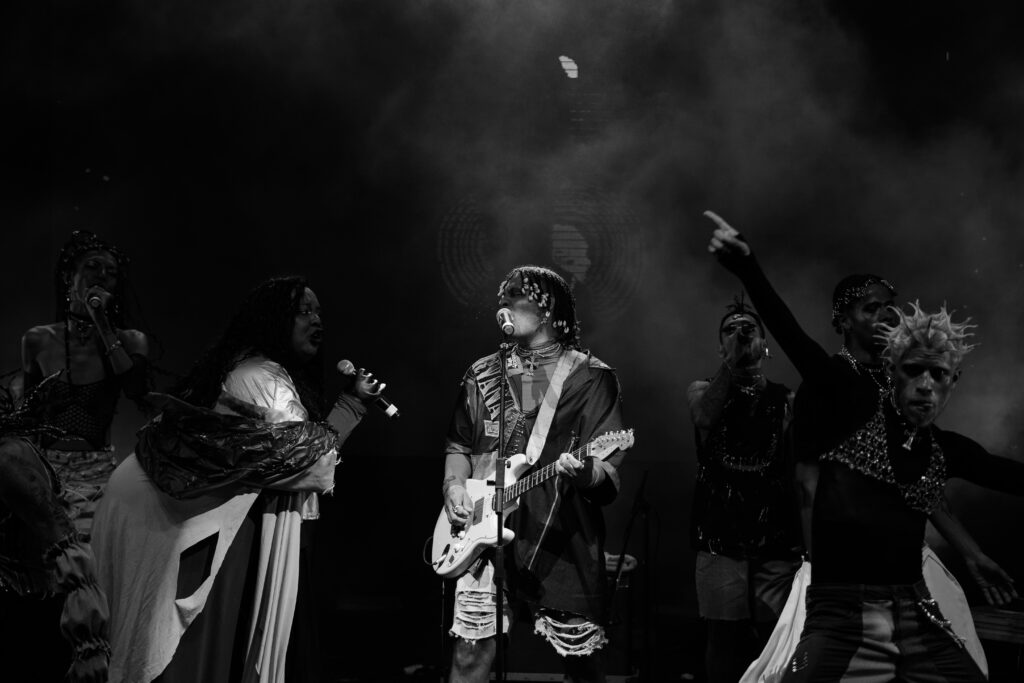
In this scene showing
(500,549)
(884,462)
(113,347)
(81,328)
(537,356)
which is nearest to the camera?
(884,462)

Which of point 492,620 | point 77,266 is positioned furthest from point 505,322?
point 77,266

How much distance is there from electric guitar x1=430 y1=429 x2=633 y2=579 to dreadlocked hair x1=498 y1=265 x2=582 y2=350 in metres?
0.61

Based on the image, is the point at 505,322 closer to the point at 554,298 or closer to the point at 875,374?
the point at 554,298

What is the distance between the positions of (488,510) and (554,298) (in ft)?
3.45

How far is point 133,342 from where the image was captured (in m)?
5.56

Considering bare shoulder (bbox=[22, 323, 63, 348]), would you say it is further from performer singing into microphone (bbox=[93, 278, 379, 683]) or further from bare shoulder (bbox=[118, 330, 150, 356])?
performer singing into microphone (bbox=[93, 278, 379, 683])

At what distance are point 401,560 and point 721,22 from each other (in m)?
4.55

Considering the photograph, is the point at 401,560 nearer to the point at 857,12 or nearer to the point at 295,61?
the point at 295,61

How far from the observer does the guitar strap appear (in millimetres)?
4265

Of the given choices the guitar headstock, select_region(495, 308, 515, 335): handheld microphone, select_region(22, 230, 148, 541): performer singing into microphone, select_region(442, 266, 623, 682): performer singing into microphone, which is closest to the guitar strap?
select_region(442, 266, 623, 682): performer singing into microphone

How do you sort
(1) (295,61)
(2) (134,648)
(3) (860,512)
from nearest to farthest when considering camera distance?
1. (3) (860,512)
2. (2) (134,648)
3. (1) (295,61)

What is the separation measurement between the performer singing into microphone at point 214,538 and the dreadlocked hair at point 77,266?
1522 millimetres

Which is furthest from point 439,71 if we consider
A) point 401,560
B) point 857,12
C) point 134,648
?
point 134,648

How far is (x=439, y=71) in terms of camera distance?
7168 mm
